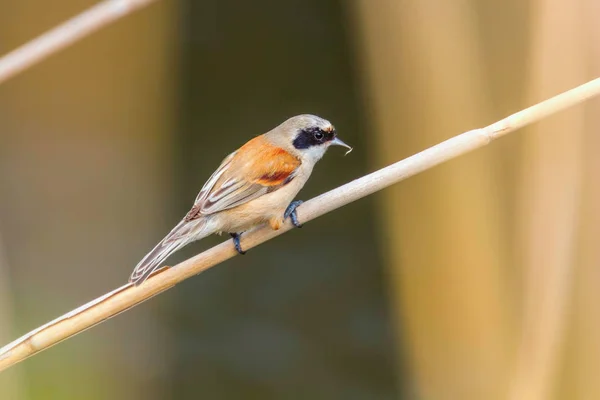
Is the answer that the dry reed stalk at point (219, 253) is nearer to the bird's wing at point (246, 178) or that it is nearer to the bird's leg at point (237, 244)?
the bird's leg at point (237, 244)

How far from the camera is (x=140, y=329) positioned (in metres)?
3.44

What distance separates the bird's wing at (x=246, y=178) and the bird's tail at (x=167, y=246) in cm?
3

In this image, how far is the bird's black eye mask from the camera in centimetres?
199

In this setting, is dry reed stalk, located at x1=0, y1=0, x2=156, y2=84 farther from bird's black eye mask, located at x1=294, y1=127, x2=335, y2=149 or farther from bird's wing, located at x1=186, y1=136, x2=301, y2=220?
bird's black eye mask, located at x1=294, y1=127, x2=335, y2=149

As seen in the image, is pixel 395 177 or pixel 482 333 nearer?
pixel 395 177

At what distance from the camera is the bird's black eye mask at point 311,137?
1992 mm

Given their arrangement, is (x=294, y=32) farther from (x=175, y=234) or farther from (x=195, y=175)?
(x=175, y=234)

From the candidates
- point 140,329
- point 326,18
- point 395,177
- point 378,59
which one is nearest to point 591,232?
point 395,177

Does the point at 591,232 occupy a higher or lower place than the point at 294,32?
lower

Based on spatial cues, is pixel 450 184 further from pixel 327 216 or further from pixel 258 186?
pixel 327 216

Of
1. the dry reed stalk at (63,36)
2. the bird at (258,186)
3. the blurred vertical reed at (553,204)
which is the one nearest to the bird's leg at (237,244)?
the bird at (258,186)

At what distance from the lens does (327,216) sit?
13.0 ft

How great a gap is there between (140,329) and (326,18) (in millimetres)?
1909

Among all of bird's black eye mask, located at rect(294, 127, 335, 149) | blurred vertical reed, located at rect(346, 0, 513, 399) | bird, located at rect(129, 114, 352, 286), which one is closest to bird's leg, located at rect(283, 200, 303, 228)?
bird, located at rect(129, 114, 352, 286)
